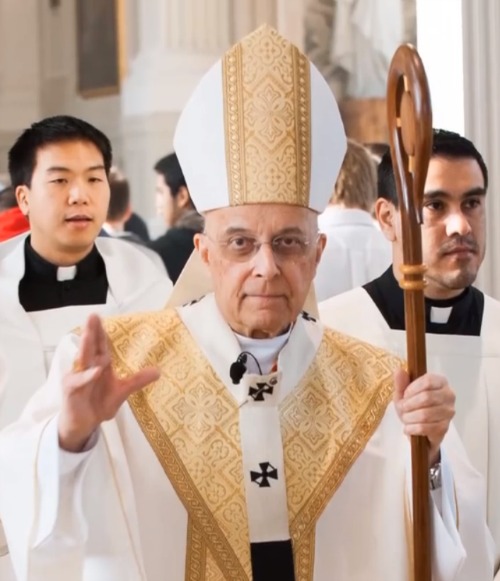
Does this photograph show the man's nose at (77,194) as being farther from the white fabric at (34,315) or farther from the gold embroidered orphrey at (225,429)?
the gold embroidered orphrey at (225,429)

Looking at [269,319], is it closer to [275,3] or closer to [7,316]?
[7,316]

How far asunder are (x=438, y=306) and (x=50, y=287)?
159 centimetres

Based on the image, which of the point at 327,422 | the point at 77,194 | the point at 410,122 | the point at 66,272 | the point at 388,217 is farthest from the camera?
the point at 66,272

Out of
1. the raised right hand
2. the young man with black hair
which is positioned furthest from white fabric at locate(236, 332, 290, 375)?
the young man with black hair

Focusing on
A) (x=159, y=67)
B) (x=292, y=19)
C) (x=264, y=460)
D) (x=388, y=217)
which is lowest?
(x=264, y=460)

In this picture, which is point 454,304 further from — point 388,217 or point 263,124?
point 263,124

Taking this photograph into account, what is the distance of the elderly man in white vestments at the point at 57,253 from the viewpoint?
16.3 feet

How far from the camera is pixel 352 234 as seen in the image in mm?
5734

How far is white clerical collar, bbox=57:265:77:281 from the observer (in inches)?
200

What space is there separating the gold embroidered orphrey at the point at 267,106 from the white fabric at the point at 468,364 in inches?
47.3

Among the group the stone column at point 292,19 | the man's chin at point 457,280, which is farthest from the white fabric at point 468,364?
the stone column at point 292,19

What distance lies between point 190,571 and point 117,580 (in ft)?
0.88

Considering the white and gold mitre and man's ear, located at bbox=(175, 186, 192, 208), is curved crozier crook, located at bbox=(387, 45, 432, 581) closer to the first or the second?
the white and gold mitre

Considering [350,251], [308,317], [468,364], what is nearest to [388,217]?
[468,364]
